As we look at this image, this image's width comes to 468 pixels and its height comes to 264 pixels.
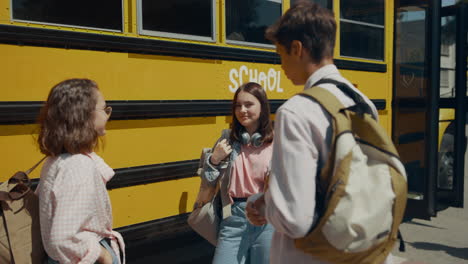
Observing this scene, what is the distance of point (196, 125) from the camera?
8.55ft

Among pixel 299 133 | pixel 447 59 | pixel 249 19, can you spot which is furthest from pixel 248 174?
pixel 447 59

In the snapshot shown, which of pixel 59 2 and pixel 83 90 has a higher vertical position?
pixel 59 2

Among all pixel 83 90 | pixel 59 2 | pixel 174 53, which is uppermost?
pixel 59 2

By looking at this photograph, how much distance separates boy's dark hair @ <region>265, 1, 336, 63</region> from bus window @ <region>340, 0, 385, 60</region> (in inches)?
97.8

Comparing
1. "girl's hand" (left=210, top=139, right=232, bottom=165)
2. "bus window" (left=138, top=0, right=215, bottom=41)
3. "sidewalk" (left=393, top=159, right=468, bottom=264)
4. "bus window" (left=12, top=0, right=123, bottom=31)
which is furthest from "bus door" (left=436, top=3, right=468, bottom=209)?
"bus window" (left=12, top=0, right=123, bottom=31)

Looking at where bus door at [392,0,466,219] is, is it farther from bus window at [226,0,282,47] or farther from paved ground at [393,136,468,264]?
bus window at [226,0,282,47]

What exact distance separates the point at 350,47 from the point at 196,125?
167 cm

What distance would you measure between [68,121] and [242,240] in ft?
3.26

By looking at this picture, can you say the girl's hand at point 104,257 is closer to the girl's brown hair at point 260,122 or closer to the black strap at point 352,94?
the black strap at point 352,94

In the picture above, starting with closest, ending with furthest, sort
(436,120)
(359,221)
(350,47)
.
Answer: (359,221)
(350,47)
(436,120)

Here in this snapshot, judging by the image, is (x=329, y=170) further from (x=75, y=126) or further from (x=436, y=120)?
(x=436, y=120)

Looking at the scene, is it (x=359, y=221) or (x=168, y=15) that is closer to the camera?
(x=359, y=221)

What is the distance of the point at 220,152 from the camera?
2.13 meters

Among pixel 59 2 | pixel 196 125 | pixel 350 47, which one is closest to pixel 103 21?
pixel 59 2
